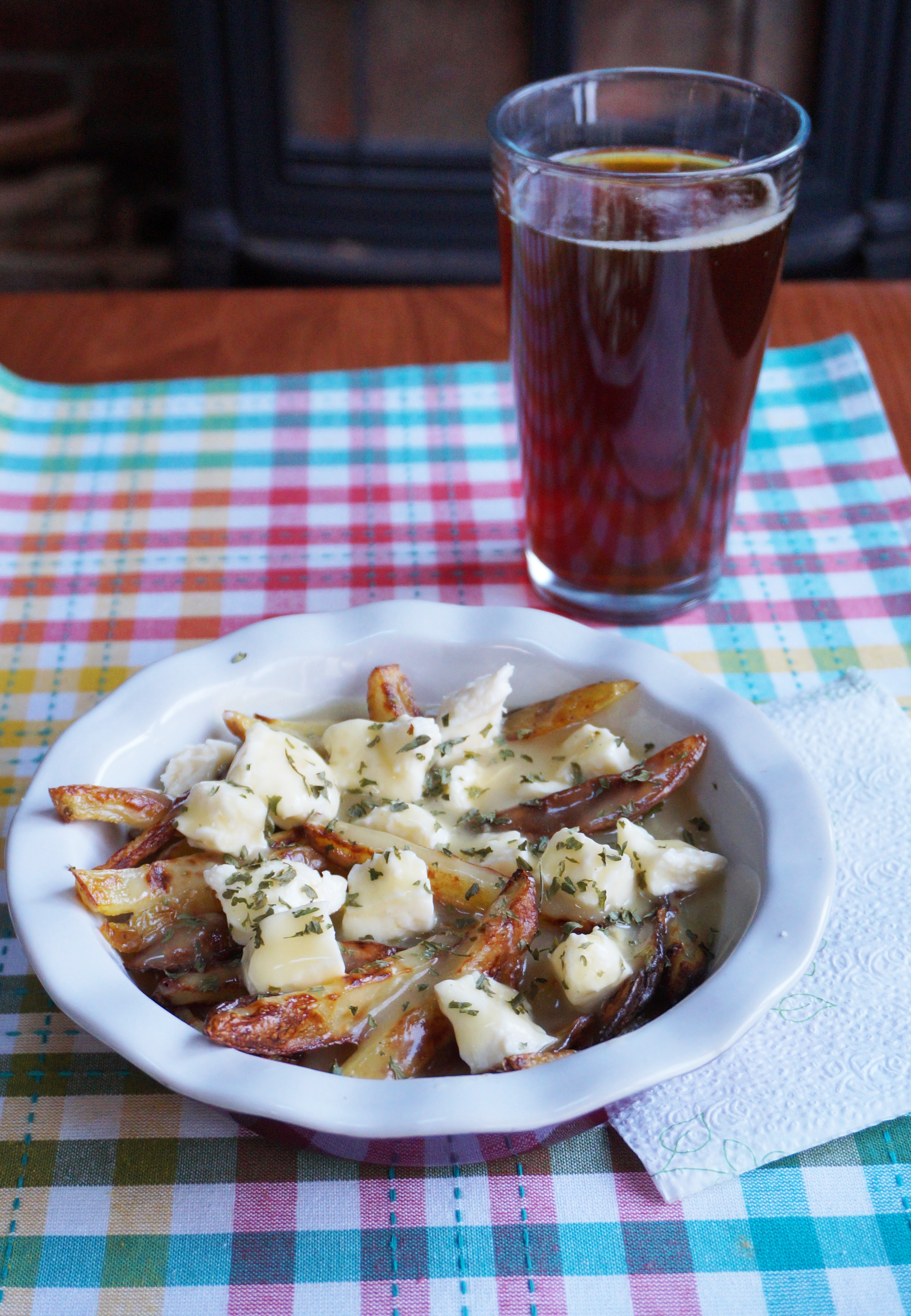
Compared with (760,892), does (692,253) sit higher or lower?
higher

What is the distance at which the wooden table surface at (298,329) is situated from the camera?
185 centimetres

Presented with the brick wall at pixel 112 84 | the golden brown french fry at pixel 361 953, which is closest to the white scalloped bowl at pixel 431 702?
the golden brown french fry at pixel 361 953

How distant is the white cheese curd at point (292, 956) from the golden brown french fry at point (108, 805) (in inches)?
7.4

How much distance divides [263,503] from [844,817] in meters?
0.85

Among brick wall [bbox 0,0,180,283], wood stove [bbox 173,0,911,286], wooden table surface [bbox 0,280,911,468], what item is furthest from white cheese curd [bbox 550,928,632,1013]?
brick wall [bbox 0,0,180,283]

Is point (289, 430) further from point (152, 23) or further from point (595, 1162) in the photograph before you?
point (152, 23)

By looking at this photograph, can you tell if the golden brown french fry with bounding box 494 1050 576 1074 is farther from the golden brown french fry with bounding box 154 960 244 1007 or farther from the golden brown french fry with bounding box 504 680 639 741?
the golden brown french fry with bounding box 504 680 639 741

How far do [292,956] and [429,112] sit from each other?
8.81 ft

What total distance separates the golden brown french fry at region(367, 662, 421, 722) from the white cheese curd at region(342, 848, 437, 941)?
0.18 meters

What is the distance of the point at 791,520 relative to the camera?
1548 mm

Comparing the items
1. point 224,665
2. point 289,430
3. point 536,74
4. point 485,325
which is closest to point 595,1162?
point 224,665

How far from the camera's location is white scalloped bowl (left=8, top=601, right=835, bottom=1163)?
0.74 metres

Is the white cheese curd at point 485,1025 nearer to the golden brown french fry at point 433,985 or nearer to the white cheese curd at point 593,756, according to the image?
the golden brown french fry at point 433,985

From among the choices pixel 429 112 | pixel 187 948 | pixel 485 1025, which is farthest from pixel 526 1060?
pixel 429 112
